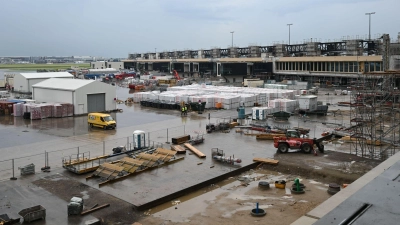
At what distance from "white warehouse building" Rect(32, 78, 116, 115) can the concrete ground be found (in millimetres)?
2185

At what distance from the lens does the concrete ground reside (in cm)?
1505

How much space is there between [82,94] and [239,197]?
1059 inches

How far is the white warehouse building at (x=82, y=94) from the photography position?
38312 mm

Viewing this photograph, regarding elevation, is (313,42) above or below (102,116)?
above

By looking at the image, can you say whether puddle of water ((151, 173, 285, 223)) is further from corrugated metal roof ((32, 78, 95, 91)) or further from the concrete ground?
corrugated metal roof ((32, 78, 95, 91))

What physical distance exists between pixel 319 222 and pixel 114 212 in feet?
24.6

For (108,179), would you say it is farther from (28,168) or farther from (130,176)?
(28,168)

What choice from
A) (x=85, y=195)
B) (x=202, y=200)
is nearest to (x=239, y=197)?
(x=202, y=200)

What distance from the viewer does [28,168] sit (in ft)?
58.4

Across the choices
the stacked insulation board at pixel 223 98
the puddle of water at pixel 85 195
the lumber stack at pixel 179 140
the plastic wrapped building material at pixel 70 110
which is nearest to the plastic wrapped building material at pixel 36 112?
the plastic wrapped building material at pixel 70 110

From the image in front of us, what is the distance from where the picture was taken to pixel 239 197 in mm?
15383

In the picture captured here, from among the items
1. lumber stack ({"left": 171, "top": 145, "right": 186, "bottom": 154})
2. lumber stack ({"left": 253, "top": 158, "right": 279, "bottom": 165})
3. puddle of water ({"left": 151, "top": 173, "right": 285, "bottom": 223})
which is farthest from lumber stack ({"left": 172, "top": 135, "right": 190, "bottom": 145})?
puddle of water ({"left": 151, "top": 173, "right": 285, "bottom": 223})

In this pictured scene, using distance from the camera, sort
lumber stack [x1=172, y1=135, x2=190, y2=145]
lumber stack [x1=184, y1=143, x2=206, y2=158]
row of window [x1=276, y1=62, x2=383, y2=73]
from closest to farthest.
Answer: lumber stack [x1=184, y1=143, x2=206, y2=158] < lumber stack [x1=172, y1=135, x2=190, y2=145] < row of window [x1=276, y1=62, x2=383, y2=73]

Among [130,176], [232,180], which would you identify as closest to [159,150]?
[130,176]
